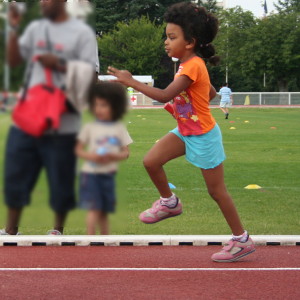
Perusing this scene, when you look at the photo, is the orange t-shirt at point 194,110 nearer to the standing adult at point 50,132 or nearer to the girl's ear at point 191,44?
the girl's ear at point 191,44

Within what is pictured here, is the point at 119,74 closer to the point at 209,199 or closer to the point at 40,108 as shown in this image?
the point at 40,108

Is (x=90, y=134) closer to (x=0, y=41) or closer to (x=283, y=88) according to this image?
(x=0, y=41)

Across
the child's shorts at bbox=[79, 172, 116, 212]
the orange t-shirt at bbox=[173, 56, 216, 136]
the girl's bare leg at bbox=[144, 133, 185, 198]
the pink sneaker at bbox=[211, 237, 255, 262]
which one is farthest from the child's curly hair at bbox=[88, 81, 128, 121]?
the pink sneaker at bbox=[211, 237, 255, 262]

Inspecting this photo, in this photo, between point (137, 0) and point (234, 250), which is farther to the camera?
point (234, 250)

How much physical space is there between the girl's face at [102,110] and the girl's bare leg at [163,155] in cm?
317

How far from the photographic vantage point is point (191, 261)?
7.11m

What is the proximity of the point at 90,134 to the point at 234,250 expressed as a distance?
487cm

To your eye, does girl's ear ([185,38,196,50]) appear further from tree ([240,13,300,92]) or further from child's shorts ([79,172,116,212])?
tree ([240,13,300,92])

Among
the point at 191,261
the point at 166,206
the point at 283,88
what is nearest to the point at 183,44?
the point at 166,206

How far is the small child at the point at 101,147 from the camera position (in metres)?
1.39

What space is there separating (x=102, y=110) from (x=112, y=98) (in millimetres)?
38

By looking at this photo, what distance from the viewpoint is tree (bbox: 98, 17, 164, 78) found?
2410 mm

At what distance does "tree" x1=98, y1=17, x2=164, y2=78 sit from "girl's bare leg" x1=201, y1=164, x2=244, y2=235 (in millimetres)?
2065

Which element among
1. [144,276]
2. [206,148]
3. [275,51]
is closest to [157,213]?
[206,148]
